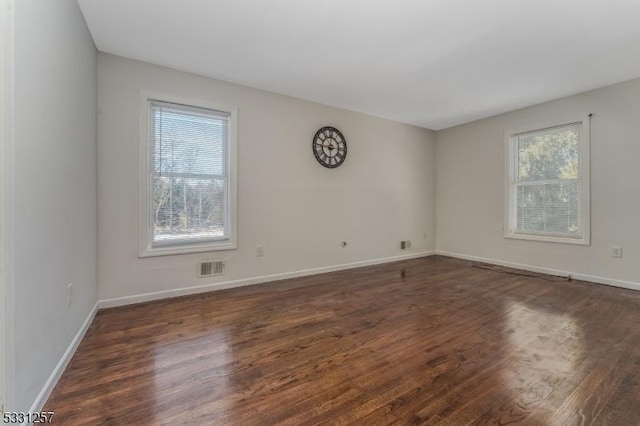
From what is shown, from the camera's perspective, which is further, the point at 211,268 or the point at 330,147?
the point at 330,147

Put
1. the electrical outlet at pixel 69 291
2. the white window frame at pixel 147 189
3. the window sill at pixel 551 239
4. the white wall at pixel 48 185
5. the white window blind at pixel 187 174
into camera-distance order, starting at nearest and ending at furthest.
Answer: the white wall at pixel 48 185, the electrical outlet at pixel 69 291, the white window frame at pixel 147 189, the white window blind at pixel 187 174, the window sill at pixel 551 239

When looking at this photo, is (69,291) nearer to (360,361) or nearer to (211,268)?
(211,268)

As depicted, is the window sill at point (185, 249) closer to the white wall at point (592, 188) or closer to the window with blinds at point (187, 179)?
the window with blinds at point (187, 179)

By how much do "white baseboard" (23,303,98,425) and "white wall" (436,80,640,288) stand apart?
5.35 metres

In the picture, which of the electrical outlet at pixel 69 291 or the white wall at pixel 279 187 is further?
the white wall at pixel 279 187

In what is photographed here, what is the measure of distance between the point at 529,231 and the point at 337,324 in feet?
12.1

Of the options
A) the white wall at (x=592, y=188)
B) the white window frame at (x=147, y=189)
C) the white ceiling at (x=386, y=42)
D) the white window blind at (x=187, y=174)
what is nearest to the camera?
the white ceiling at (x=386, y=42)

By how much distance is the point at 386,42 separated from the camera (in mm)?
2580

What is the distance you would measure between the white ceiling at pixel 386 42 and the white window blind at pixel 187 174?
55 cm

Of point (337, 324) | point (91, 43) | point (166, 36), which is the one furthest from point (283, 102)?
point (337, 324)

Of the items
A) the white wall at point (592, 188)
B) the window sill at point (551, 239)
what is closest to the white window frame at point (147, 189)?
the white wall at point (592, 188)

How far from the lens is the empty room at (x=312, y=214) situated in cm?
140

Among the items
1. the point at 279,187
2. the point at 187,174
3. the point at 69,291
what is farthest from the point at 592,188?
the point at 69,291

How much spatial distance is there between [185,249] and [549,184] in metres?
4.98
